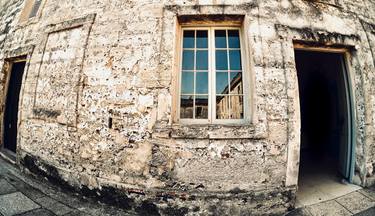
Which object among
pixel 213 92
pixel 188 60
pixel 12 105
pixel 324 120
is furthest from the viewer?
pixel 324 120

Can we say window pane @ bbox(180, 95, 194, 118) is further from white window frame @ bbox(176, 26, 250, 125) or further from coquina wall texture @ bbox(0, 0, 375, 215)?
coquina wall texture @ bbox(0, 0, 375, 215)

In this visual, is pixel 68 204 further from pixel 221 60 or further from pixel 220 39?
pixel 220 39

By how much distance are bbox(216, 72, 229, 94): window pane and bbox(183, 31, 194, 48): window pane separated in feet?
2.29

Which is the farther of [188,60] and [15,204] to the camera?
[188,60]

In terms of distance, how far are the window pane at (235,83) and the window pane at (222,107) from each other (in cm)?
17

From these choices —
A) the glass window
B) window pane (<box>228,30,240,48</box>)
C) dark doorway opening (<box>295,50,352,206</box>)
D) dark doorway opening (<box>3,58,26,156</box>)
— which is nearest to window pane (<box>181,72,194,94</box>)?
A: the glass window

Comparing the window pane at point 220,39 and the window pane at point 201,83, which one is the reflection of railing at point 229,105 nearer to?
the window pane at point 201,83

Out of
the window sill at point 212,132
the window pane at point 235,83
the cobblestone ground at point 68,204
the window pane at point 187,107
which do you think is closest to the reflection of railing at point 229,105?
the window pane at point 235,83

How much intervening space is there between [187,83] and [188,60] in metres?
0.40

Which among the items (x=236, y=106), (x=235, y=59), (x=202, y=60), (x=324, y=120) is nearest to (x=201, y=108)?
(x=236, y=106)

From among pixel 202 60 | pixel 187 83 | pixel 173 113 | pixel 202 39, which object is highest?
pixel 202 39

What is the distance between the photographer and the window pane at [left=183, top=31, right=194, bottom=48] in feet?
12.2

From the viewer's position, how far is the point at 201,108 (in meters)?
3.59

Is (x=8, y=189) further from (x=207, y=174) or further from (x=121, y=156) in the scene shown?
(x=207, y=174)
